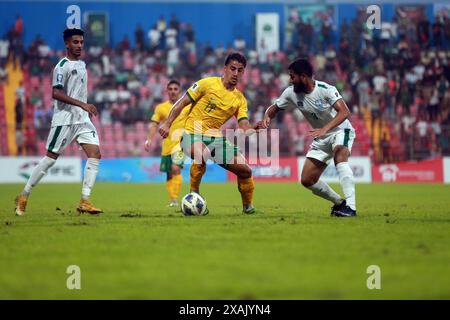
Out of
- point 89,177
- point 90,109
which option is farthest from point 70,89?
point 89,177

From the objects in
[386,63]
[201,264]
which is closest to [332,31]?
[386,63]

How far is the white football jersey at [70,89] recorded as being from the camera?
1116cm

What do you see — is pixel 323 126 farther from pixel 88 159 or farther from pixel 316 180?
pixel 88 159

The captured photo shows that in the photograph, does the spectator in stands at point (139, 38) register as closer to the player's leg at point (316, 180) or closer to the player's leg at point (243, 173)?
the player's leg at point (243, 173)

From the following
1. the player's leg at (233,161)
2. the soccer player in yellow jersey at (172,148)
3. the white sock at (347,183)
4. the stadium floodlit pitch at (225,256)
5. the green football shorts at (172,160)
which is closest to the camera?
the stadium floodlit pitch at (225,256)

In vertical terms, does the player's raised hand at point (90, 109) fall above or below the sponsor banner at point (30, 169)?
above

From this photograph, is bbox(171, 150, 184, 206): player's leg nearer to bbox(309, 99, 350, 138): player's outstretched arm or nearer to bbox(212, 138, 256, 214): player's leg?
bbox(212, 138, 256, 214): player's leg

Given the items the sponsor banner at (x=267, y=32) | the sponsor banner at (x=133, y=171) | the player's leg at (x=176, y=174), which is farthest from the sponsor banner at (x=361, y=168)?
the player's leg at (x=176, y=174)

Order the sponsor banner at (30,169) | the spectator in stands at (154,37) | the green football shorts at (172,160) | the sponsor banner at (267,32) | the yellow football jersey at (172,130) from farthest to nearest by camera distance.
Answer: the sponsor banner at (267,32) < the spectator in stands at (154,37) < the sponsor banner at (30,169) < the yellow football jersey at (172,130) < the green football shorts at (172,160)

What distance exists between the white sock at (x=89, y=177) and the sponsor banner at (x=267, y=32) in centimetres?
2445

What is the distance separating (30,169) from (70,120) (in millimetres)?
16989

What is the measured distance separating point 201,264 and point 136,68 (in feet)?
93.4

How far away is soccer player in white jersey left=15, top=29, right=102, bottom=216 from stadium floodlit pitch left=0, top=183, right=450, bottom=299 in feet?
2.01

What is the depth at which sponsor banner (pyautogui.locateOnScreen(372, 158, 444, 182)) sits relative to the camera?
28.5 meters
